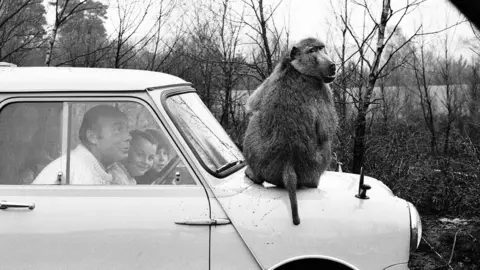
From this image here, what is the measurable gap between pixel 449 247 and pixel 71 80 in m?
4.53

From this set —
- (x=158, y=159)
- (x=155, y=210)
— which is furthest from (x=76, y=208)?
(x=158, y=159)

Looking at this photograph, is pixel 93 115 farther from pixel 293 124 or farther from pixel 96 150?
pixel 293 124

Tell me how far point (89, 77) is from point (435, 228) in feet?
16.6

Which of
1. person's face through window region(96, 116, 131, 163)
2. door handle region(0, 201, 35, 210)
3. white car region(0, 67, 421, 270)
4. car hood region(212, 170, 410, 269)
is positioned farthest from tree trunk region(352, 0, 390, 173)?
door handle region(0, 201, 35, 210)

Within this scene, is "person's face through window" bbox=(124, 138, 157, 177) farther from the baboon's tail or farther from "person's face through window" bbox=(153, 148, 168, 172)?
the baboon's tail

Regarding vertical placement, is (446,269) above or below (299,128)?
below

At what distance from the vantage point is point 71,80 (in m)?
3.28

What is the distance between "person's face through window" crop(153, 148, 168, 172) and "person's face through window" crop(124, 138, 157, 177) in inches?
1.4

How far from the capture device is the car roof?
323 cm

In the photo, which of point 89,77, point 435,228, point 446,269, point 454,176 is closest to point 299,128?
point 89,77

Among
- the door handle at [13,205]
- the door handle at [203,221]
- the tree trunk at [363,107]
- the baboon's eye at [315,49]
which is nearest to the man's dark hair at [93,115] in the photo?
the door handle at [13,205]

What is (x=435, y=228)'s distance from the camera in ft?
21.9

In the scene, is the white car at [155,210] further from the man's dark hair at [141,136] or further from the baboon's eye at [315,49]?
the baboon's eye at [315,49]

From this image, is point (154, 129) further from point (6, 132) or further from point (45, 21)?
point (45, 21)
